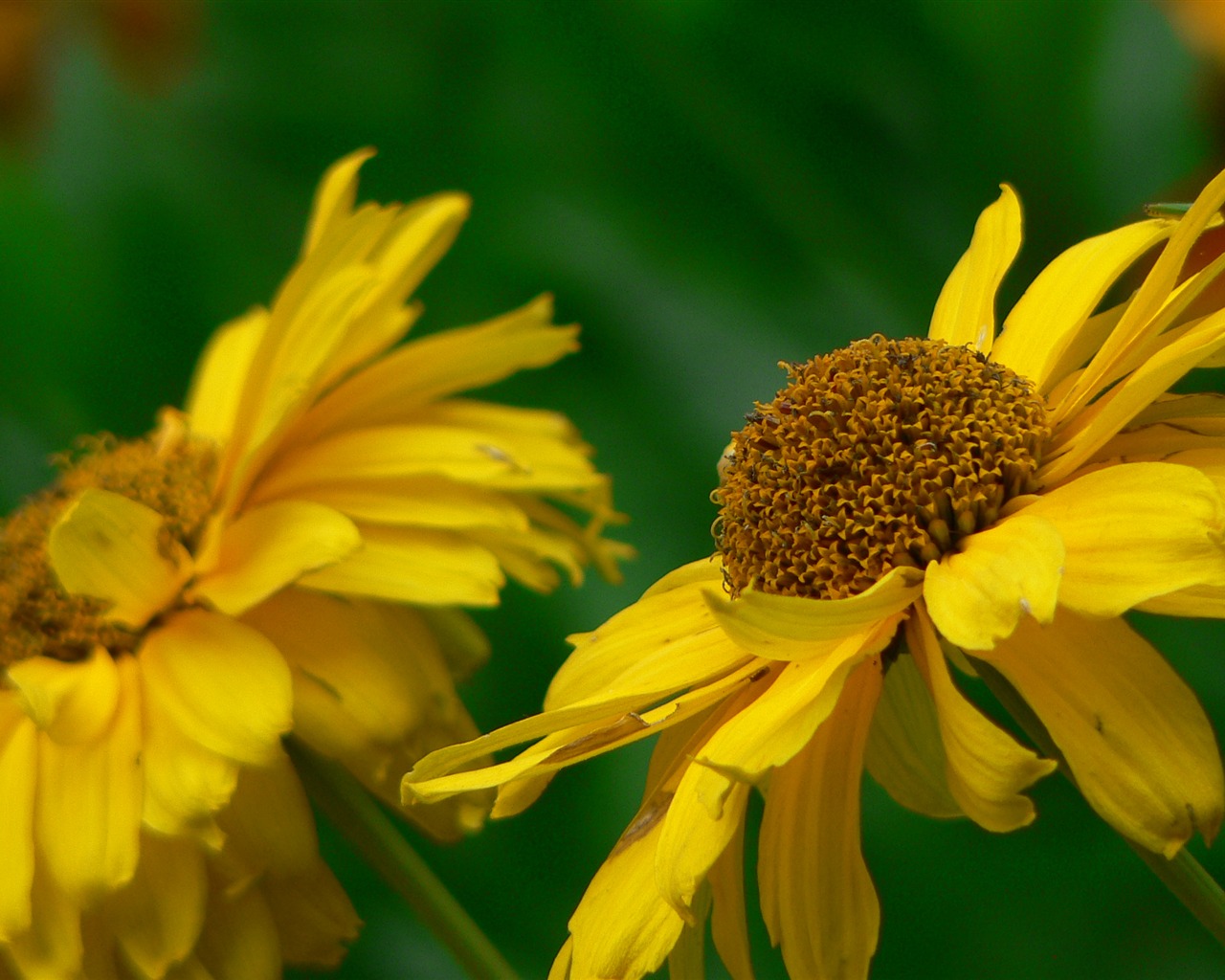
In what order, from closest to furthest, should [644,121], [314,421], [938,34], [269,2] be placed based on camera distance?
[314,421] → [938,34] → [644,121] → [269,2]

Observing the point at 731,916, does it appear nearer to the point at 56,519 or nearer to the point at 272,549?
the point at 272,549

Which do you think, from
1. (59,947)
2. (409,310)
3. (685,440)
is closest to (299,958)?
(59,947)

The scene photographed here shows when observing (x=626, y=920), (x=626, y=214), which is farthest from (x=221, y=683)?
(x=626, y=214)

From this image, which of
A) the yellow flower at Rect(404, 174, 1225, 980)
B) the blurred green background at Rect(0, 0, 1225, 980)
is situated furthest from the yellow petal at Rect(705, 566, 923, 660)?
the blurred green background at Rect(0, 0, 1225, 980)

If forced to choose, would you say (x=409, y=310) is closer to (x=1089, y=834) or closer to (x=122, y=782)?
(x=122, y=782)

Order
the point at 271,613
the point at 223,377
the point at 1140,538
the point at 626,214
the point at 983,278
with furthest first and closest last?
the point at 626,214
the point at 223,377
the point at 271,613
the point at 983,278
the point at 1140,538

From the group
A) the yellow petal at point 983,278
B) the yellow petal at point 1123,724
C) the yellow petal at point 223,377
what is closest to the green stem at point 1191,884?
the yellow petal at point 1123,724
